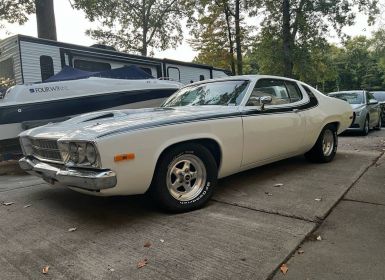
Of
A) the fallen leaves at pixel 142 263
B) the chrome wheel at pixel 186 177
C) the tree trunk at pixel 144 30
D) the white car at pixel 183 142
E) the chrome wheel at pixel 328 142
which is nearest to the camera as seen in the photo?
the fallen leaves at pixel 142 263

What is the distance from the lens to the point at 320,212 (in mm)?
3625

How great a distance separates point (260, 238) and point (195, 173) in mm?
1112

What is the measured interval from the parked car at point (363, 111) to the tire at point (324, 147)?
4.42 metres

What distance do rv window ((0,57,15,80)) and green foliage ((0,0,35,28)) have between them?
7.39 meters

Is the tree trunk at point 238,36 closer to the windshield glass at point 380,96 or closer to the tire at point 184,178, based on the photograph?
the windshield glass at point 380,96

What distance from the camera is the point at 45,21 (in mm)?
12258

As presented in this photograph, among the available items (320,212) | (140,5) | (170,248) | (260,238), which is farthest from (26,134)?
(140,5)

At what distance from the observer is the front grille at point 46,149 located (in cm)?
376

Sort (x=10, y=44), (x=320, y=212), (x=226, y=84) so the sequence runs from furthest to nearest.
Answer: (x=10, y=44), (x=226, y=84), (x=320, y=212)

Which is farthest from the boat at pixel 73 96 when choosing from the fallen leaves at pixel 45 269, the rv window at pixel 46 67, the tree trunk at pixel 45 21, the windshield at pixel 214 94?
the tree trunk at pixel 45 21

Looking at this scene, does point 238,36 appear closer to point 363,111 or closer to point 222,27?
point 222,27

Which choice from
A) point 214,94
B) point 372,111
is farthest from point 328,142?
point 372,111

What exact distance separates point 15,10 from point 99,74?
10.0m

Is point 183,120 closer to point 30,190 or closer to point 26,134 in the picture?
point 26,134
